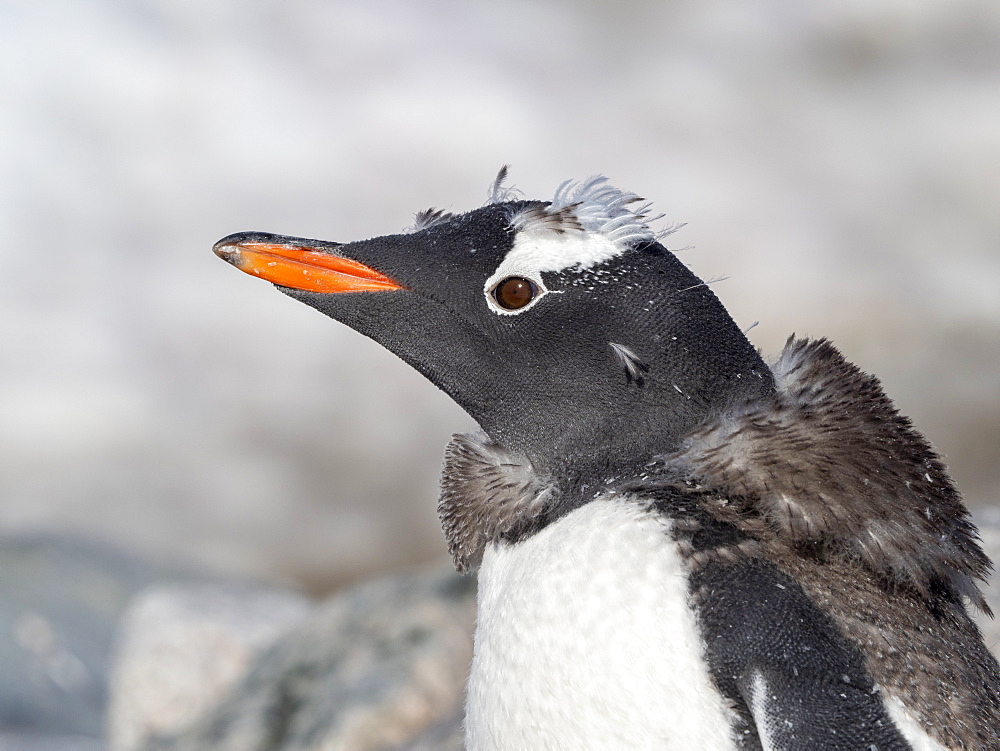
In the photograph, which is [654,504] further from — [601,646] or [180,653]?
[180,653]

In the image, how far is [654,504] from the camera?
1.02 m

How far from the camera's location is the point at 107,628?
457 centimetres

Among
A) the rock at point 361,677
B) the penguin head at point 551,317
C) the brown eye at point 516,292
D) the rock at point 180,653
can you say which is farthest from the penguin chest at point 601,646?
the rock at point 180,653

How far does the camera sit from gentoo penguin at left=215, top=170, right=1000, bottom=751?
936mm

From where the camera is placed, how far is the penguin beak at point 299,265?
45.4 inches

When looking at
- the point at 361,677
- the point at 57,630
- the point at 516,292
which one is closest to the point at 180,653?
the point at 361,677

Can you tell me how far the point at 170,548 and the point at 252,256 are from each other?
186 inches

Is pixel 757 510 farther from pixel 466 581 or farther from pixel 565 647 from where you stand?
pixel 466 581

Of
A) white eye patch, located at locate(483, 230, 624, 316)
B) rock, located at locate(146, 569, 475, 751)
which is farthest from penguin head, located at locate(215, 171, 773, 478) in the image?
rock, located at locate(146, 569, 475, 751)

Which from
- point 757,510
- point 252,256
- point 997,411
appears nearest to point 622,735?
point 757,510

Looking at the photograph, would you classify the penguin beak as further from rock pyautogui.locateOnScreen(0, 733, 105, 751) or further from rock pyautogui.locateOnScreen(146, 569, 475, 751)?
rock pyautogui.locateOnScreen(0, 733, 105, 751)

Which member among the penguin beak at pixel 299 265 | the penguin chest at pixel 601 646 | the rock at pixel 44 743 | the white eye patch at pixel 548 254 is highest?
the white eye patch at pixel 548 254

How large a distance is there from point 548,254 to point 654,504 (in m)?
0.28

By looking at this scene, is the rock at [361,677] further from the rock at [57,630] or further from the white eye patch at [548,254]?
the white eye patch at [548,254]
